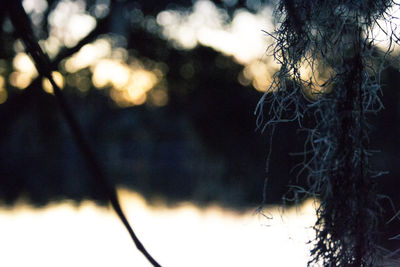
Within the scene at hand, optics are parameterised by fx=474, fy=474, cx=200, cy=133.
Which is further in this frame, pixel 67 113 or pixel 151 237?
pixel 151 237

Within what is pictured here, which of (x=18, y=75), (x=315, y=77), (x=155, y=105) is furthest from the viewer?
(x=155, y=105)

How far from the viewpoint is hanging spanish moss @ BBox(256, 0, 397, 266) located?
1065 mm

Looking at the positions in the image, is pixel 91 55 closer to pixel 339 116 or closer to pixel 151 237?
pixel 151 237

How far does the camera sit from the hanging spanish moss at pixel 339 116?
107 centimetres

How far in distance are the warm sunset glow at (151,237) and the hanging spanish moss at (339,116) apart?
2.64 feet

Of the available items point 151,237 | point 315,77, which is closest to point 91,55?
point 151,237

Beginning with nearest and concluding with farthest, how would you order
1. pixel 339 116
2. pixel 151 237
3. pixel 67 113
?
pixel 67 113, pixel 339 116, pixel 151 237

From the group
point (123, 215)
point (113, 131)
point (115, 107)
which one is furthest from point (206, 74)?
point (123, 215)

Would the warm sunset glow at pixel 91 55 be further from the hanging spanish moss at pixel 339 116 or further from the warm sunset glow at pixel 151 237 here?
the hanging spanish moss at pixel 339 116

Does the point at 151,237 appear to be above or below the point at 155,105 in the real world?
below

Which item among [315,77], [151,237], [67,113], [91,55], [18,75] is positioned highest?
[91,55]

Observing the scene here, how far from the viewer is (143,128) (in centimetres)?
2191

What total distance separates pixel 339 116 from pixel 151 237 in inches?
176

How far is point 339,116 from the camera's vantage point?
1103 millimetres
